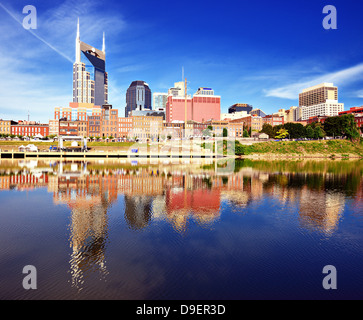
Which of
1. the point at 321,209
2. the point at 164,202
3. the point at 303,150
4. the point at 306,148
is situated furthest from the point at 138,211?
the point at 306,148

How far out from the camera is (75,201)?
86.7 ft

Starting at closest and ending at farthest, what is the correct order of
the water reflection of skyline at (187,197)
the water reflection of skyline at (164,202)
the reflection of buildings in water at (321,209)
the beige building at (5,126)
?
the water reflection of skyline at (164,202)
the reflection of buildings in water at (321,209)
the water reflection of skyline at (187,197)
the beige building at (5,126)

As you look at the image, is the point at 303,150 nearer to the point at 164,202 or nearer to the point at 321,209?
the point at 321,209

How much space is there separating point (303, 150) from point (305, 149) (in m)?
1.17

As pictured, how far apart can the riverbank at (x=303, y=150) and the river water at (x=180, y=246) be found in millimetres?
82462

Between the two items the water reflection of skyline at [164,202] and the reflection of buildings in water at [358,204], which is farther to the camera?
the reflection of buildings in water at [358,204]

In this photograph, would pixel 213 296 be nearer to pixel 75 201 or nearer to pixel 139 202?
pixel 139 202

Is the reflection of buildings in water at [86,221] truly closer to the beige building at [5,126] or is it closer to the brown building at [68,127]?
the brown building at [68,127]

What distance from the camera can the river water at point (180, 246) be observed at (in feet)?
35.8

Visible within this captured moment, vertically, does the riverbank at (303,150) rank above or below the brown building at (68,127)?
below

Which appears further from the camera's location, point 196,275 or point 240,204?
point 240,204

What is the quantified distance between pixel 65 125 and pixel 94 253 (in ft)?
661

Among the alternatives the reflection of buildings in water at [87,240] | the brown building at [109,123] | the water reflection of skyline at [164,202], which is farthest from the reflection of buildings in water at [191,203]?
the brown building at [109,123]
